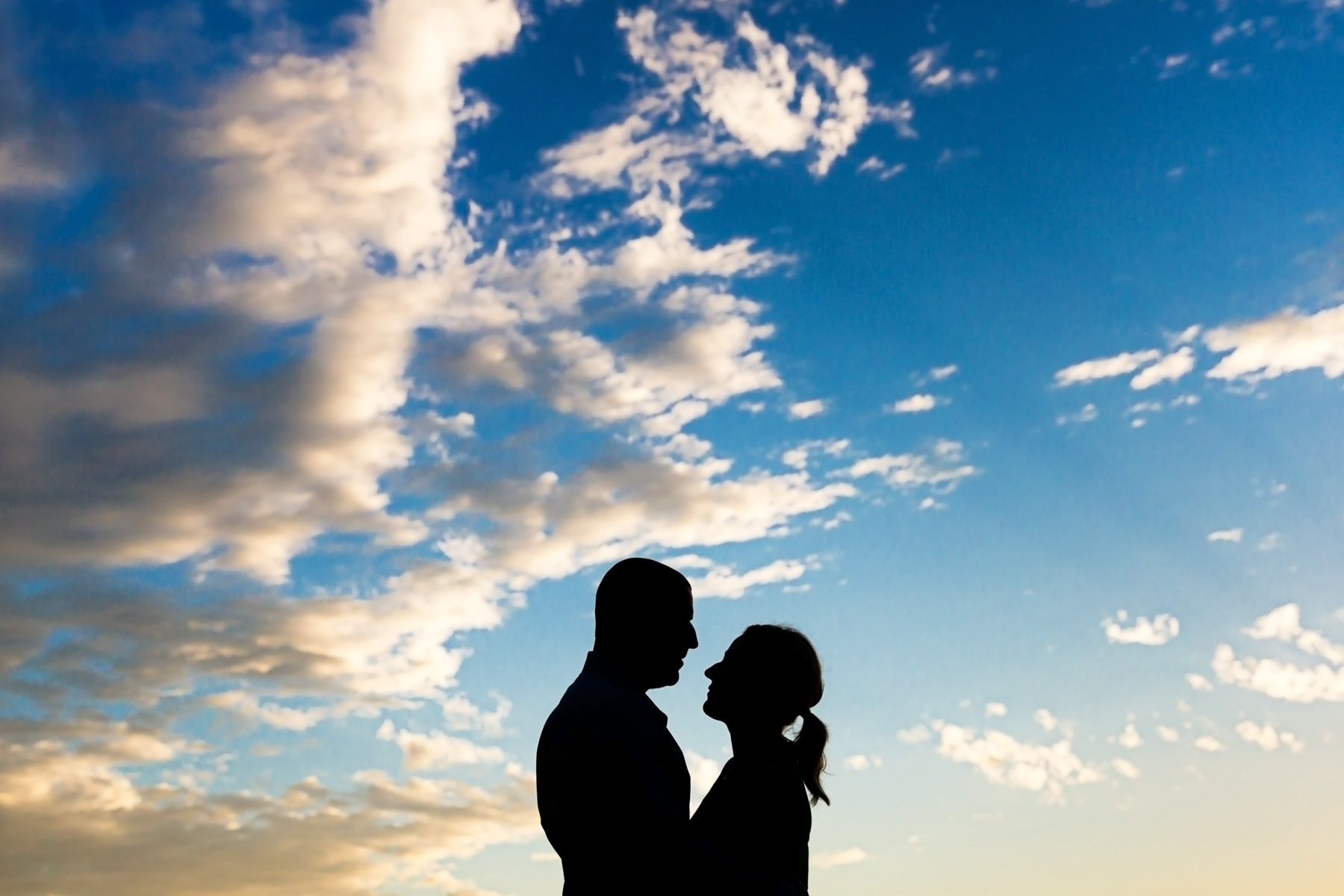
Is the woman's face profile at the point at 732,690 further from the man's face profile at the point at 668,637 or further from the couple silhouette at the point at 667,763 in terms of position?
the man's face profile at the point at 668,637

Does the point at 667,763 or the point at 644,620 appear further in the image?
the point at 644,620

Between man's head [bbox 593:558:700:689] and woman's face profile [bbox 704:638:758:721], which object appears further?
woman's face profile [bbox 704:638:758:721]

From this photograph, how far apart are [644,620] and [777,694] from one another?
1375 mm

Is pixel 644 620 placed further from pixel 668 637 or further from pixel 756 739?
pixel 756 739

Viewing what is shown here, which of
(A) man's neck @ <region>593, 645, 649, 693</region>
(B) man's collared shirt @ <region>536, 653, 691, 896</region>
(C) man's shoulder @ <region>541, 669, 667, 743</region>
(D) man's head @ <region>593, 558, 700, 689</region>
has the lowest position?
(B) man's collared shirt @ <region>536, 653, 691, 896</region>

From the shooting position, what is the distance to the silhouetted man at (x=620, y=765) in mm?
6156

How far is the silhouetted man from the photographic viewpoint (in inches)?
242

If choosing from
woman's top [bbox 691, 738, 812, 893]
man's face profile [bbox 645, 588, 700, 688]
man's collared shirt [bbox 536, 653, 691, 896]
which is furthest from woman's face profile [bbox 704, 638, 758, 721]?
man's collared shirt [bbox 536, 653, 691, 896]

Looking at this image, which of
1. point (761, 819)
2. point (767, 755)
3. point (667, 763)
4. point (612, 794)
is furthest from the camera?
point (767, 755)

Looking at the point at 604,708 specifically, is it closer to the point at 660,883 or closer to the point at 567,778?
the point at 567,778

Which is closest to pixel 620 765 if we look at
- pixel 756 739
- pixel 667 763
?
pixel 667 763

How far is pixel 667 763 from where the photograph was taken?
21.0 feet

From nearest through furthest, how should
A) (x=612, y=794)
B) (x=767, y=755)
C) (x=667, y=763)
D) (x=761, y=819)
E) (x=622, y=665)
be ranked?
(x=612, y=794)
(x=667, y=763)
(x=622, y=665)
(x=761, y=819)
(x=767, y=755)

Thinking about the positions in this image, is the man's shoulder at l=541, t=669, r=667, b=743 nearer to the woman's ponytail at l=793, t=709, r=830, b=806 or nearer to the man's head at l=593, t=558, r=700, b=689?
the man's head at l=593, t=558, r=700, b=689
